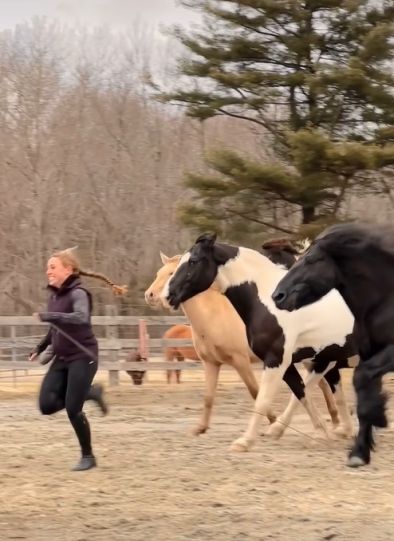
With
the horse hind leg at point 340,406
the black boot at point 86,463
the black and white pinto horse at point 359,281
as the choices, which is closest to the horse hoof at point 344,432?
the horse hind leg at point 340,406

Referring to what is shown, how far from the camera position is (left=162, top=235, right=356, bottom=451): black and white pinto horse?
28.3ft

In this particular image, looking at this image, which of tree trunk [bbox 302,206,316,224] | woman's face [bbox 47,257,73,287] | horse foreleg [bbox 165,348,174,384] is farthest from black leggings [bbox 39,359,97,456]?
tree trunk [bbox 302,206,316,224]

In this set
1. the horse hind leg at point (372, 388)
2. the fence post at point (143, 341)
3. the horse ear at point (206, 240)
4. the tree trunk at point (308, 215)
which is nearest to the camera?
the horse hind leg at point (372, 388)

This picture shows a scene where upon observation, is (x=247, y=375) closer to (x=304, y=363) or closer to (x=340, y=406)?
(x=304, y=363)

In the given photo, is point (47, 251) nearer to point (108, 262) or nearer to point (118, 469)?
point (108, 262)

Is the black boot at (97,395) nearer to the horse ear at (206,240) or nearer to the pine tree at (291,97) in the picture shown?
the horse ear at (206,240)

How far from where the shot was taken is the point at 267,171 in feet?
58.9

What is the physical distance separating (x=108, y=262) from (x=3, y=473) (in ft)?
88.8

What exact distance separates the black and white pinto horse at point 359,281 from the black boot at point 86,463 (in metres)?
1.98

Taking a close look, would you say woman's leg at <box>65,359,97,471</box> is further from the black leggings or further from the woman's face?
the woman's face

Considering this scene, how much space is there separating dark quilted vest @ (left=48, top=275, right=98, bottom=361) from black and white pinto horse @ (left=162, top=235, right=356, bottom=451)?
1747 mm

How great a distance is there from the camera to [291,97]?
19.2m

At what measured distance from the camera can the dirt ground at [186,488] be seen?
5398 millimetres

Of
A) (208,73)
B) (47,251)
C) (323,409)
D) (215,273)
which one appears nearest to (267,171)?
(208,73)
